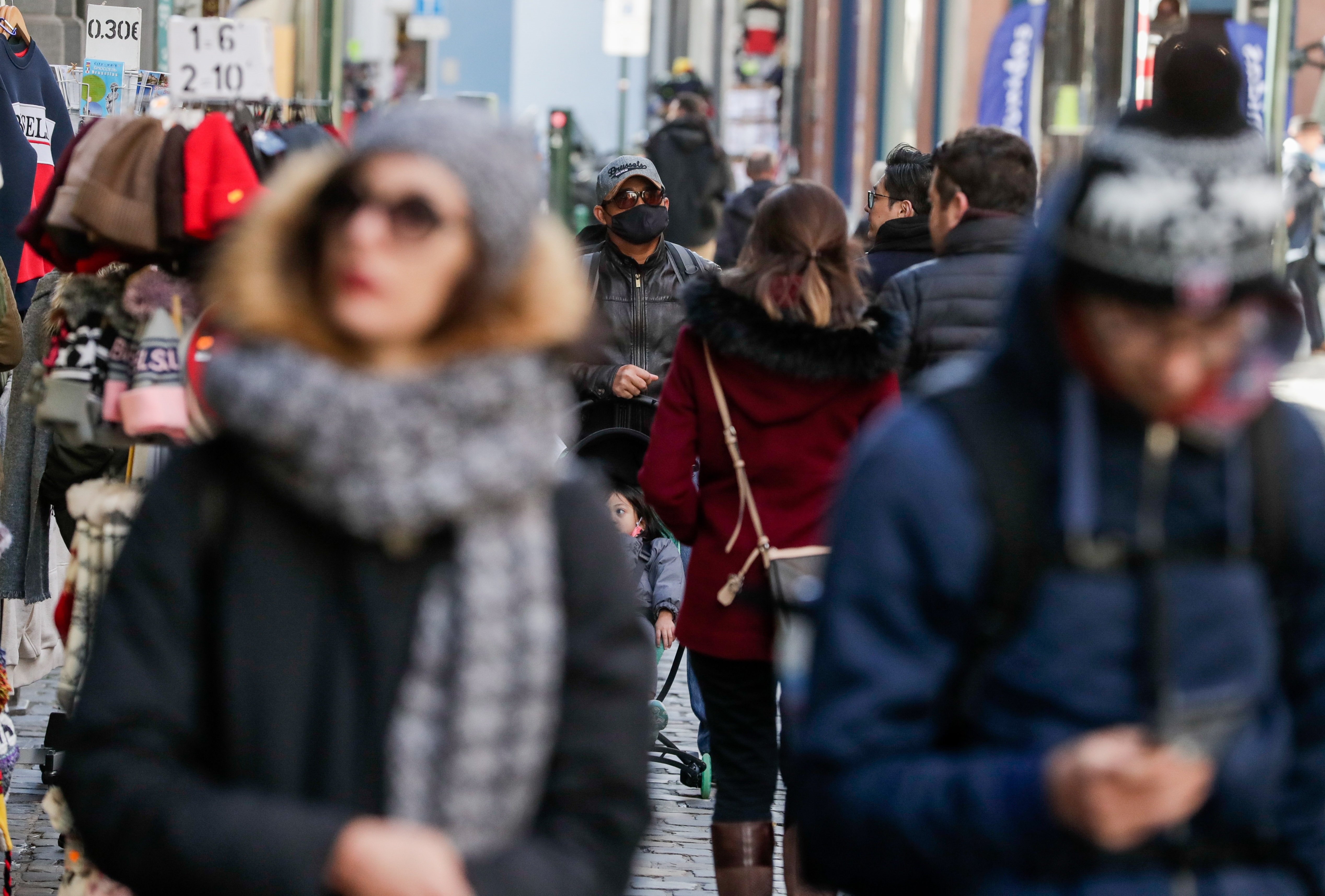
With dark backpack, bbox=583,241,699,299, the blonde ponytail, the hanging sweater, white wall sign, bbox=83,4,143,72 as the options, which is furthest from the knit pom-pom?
white wall sign, bbox=83,4,143,72

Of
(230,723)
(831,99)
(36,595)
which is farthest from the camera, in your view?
(831,99)

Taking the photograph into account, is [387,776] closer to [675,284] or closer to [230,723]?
[230,723]

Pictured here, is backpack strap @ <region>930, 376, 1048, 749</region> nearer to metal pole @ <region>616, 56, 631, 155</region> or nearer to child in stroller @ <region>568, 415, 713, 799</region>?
child in stroller @ <region>568, 415, 713, 799</region>

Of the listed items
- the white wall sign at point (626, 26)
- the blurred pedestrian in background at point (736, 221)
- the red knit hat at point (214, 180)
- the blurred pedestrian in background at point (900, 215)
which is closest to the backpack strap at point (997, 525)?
the red knit hat at point (214, 180)

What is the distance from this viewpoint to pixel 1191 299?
6.34 feet

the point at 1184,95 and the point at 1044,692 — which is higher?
the point at 1184,95

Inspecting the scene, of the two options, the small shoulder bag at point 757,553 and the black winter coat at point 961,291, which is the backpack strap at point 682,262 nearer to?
the black winter coat at point 961,291

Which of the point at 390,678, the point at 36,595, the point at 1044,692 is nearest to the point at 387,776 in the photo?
the point at 390,678

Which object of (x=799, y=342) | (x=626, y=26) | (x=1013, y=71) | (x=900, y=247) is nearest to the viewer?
(x=799, y=342)

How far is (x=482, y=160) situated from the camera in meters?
2.14

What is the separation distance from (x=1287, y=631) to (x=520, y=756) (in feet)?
2.75

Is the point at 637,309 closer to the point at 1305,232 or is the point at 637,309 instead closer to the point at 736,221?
the point at 736,221

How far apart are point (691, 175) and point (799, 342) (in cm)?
1045

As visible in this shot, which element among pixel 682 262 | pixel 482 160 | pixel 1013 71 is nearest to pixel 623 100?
pixel 1013 71
